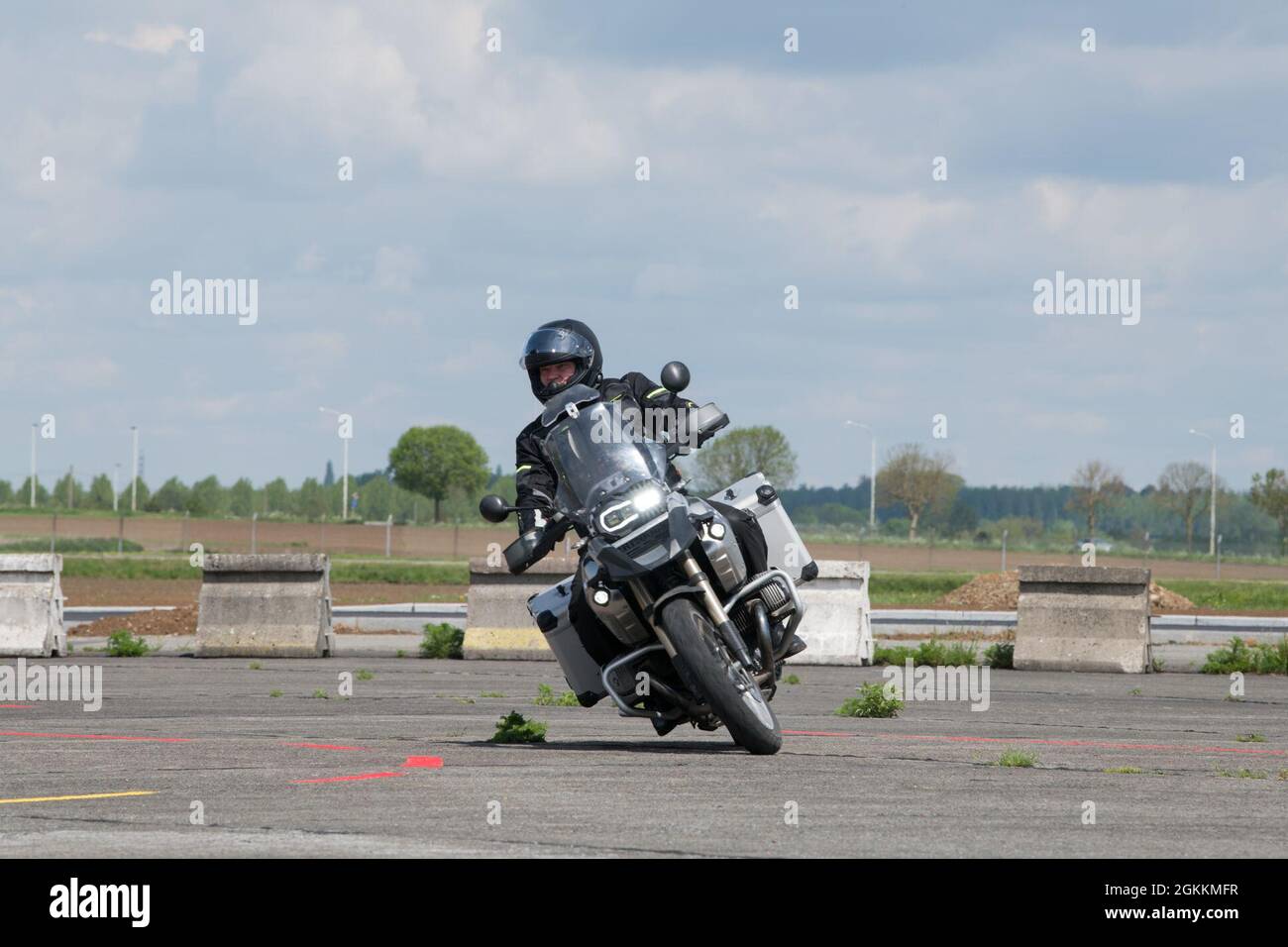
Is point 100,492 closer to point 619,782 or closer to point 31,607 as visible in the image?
point 31,607

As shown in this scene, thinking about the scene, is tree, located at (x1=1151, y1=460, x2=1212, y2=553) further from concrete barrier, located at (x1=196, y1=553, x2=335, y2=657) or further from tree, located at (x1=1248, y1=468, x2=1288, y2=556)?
concrete barrier, located at (x1=196, y1=553, x2=335, y2=657)

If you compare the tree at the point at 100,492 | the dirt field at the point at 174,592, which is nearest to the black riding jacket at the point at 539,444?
the dirt field at the point at 174,592

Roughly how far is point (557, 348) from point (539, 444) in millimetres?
535

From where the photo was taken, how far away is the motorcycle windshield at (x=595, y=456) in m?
9.34

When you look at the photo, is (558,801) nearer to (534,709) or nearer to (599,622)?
(599,622)

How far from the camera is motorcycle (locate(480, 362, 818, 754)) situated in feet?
29.8

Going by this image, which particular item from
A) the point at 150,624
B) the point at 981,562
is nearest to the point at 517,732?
the point at 150,624

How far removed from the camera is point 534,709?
538 inches

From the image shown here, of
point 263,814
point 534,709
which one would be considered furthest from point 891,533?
point 263,814

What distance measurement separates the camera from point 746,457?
100312 millimetres

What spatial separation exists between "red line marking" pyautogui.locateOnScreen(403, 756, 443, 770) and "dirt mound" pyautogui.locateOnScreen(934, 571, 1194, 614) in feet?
108
